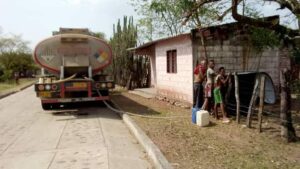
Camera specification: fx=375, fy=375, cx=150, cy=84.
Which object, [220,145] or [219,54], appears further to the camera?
[219,54]

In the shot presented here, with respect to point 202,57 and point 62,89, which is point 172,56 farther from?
point 62,89

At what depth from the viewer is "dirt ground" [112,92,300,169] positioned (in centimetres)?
623

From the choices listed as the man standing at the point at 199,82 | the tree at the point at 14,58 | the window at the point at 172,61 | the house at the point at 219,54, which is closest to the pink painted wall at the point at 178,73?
the house at the point at 219,54

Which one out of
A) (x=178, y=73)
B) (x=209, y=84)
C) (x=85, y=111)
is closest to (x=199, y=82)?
(x=209, y=84)

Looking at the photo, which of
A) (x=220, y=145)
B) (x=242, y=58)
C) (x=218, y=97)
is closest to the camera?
(x=220, y=145)

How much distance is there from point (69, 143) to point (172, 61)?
835 centimetres

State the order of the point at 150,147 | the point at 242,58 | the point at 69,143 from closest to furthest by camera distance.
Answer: the point at 150,147 → the point at 69,143 → the point at 242,58

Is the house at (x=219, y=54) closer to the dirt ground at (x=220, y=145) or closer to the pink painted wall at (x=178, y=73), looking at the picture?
the pink painted wall at (x=178, y=73)

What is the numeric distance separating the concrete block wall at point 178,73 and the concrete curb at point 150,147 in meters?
4.00

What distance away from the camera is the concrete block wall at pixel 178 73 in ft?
44.0

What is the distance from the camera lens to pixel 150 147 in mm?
6988

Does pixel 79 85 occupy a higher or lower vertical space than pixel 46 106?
higher

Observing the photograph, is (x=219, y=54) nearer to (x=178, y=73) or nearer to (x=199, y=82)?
(x=178, y=73)

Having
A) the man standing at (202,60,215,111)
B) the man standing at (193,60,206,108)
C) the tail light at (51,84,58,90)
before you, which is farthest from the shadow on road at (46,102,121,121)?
the man standing at (202,60,215,111)
